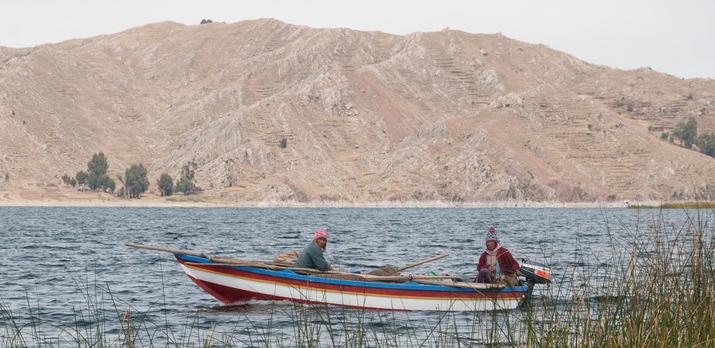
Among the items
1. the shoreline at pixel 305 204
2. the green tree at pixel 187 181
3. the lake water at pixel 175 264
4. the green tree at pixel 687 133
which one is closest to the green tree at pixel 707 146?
the green tree at pixel 687 133

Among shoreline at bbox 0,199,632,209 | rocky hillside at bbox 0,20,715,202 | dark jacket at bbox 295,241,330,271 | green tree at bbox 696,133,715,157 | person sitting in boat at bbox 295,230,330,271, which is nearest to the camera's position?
person sitting in boat at bbox 295,230,330,271

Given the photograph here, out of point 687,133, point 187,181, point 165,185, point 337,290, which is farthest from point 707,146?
point 337,290

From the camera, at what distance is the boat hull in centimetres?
2194

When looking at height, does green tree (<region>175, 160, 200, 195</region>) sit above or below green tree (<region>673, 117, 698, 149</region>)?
below

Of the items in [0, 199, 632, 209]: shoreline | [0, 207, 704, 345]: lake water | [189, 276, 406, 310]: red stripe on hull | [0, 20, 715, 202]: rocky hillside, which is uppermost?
[0, 20, 715, 202]: rocky hillside

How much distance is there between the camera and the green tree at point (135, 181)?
15762 centimetres

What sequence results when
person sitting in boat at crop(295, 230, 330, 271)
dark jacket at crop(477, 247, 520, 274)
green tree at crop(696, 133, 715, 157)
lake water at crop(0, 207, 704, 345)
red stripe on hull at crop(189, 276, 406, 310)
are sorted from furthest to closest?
1. green tree at crop(696, 133, 715, 157)
2. red stripe on hull at crop(189, 276, 406, 310)
3. person sitting in boat at crop(295, 230, 330, 271)
4. dark jacket at crop(477, 247, 520, 274)
5. lake water at crop(0, 207, 704, 345)

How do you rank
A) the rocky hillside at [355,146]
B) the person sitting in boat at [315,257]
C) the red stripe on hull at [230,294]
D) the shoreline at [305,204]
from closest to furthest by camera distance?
1. the person sitting in boat at [315,257]
2. the red stripe on hull at [230,294]
3. the shoreline at [305,204]
4. the rocky hillside at [355,146]

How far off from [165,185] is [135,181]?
193 inches

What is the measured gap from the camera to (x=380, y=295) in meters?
22.1

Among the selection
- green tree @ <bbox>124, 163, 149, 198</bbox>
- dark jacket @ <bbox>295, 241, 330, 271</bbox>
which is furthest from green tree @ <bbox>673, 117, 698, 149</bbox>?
dark jacket @ <bbox>295, 241, 330, 271</bbox>

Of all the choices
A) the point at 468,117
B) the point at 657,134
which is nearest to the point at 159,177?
the point at 468,117

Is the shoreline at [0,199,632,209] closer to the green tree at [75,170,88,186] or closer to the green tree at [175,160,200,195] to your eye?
the green tree at [175,160,200,195]

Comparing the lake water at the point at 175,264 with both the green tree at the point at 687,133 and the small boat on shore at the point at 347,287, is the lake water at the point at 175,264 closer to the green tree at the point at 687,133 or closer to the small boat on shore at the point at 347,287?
the small boat on shore at the point at 347,287
